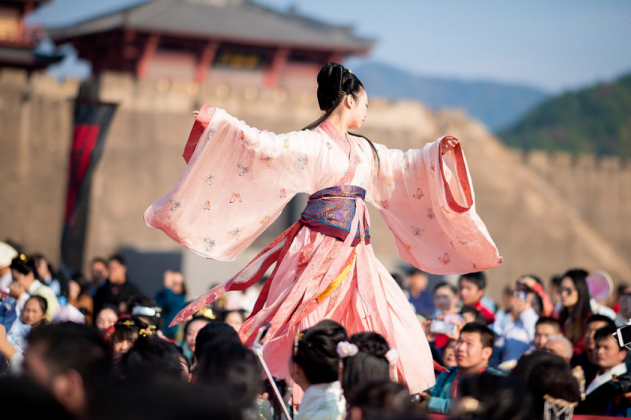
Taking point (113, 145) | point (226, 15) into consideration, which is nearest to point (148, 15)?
point (226, 15)

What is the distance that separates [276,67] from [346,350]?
18.2 m

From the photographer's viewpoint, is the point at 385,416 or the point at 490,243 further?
the point at 490,243

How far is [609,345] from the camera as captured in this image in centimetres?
423

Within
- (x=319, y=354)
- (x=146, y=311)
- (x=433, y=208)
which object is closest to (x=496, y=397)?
(x=319, y=354)

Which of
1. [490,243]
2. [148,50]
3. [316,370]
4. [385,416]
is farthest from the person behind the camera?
[148,50]

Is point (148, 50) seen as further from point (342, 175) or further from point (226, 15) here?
point (342, 175)

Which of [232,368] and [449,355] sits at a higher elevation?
[232,368]

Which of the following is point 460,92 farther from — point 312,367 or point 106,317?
point 312,367

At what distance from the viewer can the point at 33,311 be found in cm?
466

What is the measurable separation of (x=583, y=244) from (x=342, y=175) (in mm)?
18200

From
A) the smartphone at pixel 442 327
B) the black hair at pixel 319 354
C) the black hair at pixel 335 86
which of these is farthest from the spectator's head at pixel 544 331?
the black hair at pixel 319 354

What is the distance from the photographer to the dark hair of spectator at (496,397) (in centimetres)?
217

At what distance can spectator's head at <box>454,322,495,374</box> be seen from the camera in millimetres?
3896

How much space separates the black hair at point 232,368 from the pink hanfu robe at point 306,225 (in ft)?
3.48
